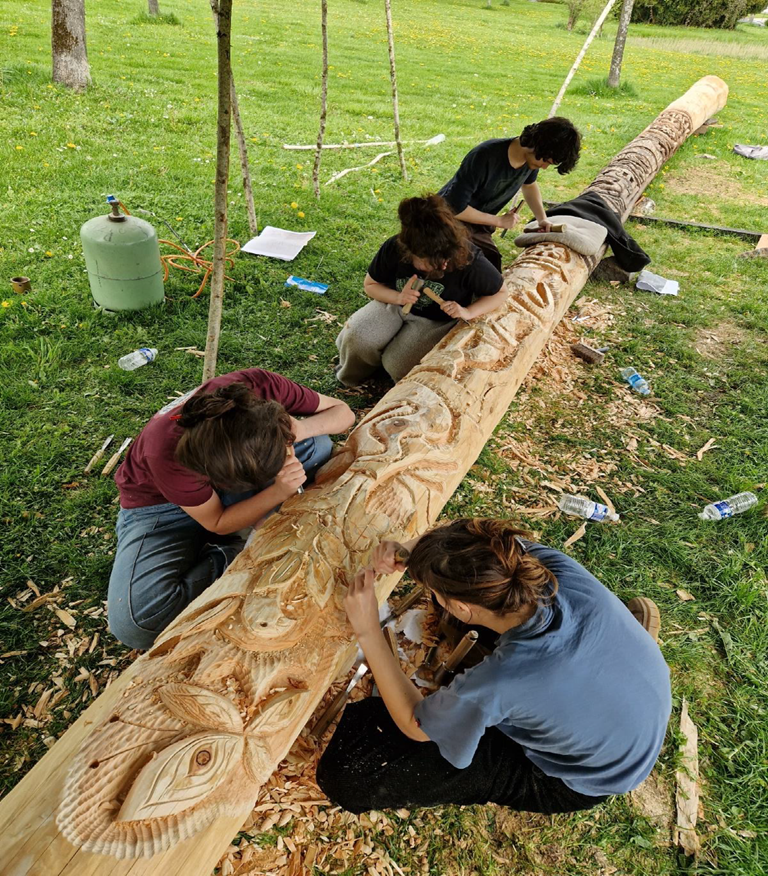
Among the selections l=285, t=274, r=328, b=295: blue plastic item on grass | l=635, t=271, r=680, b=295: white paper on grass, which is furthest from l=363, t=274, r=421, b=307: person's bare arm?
l=635, t=271, r=680, b=295: white paper on grass

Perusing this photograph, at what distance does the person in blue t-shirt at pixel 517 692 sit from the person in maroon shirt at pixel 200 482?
0.49 meters

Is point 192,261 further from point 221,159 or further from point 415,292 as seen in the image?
point 221,159

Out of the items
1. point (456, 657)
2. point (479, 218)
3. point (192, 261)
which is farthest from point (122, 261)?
point (456, 657)

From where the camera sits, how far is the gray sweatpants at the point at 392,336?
3.23m

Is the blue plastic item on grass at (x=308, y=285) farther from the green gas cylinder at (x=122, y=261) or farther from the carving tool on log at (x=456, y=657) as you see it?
the carving tool on log at (x=456, y=657)

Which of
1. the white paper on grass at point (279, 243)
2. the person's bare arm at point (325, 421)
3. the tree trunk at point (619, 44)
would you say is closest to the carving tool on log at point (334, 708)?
the person's bare arm at point (325, 421)

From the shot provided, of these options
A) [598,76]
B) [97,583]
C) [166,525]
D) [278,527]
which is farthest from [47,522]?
[598,76]

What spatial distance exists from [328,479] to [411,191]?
15.4 ft

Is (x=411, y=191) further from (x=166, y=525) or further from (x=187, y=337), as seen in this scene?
(x=166, y=525)

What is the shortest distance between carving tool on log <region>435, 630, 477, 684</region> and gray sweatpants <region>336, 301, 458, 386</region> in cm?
168

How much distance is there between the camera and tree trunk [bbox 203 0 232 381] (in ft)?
6.19

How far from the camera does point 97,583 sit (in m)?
2.44

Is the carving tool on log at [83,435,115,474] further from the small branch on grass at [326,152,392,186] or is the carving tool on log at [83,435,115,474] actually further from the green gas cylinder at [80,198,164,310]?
the small branch on grass at [326,152,392,186]

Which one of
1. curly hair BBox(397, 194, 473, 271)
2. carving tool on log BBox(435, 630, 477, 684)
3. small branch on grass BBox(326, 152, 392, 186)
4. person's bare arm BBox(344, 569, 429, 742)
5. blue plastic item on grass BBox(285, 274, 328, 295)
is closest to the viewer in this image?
person's bare arm BBox(344, 569, 429, 742)
